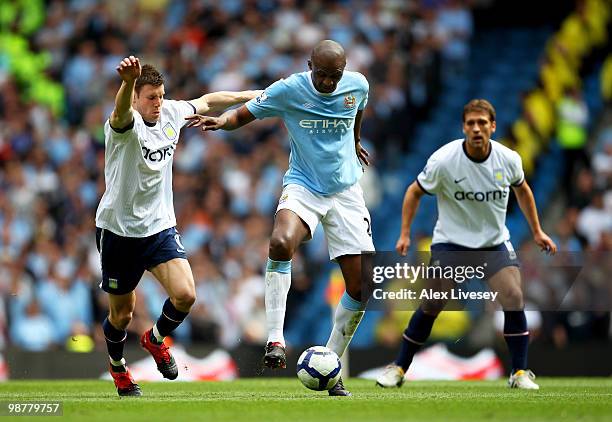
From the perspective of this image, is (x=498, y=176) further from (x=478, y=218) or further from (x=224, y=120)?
(x=224, y=120)

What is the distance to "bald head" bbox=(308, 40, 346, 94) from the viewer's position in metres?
9.20

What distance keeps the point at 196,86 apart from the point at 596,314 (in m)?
7.94

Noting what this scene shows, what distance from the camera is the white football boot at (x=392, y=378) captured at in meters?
11.0

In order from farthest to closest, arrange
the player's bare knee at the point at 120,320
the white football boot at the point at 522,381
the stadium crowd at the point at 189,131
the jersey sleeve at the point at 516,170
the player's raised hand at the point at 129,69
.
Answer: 1. the stadium crowd at the point at 189,131
2. the jersey sleeve at the point at 516,170
3. the white football boot at the point at 522,381
4. the player's bare knee at the point at 120,320
5. the player's raised hand at the point at 129,69

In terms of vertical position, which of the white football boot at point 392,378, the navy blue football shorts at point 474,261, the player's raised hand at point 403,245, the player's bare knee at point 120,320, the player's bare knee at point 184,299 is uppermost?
the player's raised hand at point 403,245

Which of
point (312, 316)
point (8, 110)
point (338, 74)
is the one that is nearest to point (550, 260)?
point (312, 316)

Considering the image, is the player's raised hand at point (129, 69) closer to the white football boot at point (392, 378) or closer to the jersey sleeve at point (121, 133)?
the jersey sleeve at point (121, 133)

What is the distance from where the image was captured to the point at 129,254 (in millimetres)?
9805

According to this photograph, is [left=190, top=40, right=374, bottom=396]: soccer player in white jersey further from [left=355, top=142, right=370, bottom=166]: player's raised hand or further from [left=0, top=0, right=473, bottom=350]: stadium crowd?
[left=0, top=0, right=473, bottom=350]: stadium crowd

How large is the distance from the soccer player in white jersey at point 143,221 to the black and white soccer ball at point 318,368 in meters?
1.17

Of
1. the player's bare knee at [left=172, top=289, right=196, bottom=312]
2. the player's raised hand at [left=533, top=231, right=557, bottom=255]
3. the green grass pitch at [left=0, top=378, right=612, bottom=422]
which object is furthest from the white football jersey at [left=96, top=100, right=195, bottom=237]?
the player's raised hand at [left=533, top=231, right=557, bottom=255]

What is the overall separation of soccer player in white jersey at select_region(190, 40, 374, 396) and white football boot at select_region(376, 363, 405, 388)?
51.2 inches

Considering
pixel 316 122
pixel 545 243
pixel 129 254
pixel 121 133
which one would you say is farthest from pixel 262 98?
pixel 545 243

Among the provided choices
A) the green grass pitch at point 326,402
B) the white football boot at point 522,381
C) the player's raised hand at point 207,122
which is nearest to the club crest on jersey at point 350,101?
the player's raised hand at point 207,122
